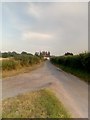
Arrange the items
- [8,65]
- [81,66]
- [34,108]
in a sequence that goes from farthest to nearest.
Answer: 1. [8,65]
2. [81,66]
3. [34,108]

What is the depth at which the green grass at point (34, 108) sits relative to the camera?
8.14 m

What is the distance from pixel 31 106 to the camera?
30.9 ft

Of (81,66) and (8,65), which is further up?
(8,65)

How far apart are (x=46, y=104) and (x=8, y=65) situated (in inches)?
939

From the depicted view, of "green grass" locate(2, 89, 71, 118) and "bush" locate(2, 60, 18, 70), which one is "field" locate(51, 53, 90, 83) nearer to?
"bush" locate(2, 60, 18, 70)

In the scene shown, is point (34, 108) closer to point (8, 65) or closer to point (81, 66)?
point (81, 66)

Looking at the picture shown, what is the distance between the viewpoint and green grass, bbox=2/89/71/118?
8.14 m

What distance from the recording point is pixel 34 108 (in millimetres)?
9039

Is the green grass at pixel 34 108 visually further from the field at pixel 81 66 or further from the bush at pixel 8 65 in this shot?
the bush at pixel 8 65

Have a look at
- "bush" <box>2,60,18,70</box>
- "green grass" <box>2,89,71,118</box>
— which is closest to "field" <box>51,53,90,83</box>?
"bush" <box>2,60,18,70</box>

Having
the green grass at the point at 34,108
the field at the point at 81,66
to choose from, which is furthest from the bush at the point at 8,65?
the green grass at the point at 34,108

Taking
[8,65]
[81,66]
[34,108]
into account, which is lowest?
[34,108]

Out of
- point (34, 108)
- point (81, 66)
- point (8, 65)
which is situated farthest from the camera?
point (8, 65)

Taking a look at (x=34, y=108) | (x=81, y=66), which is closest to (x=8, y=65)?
(x=81, y=66)
